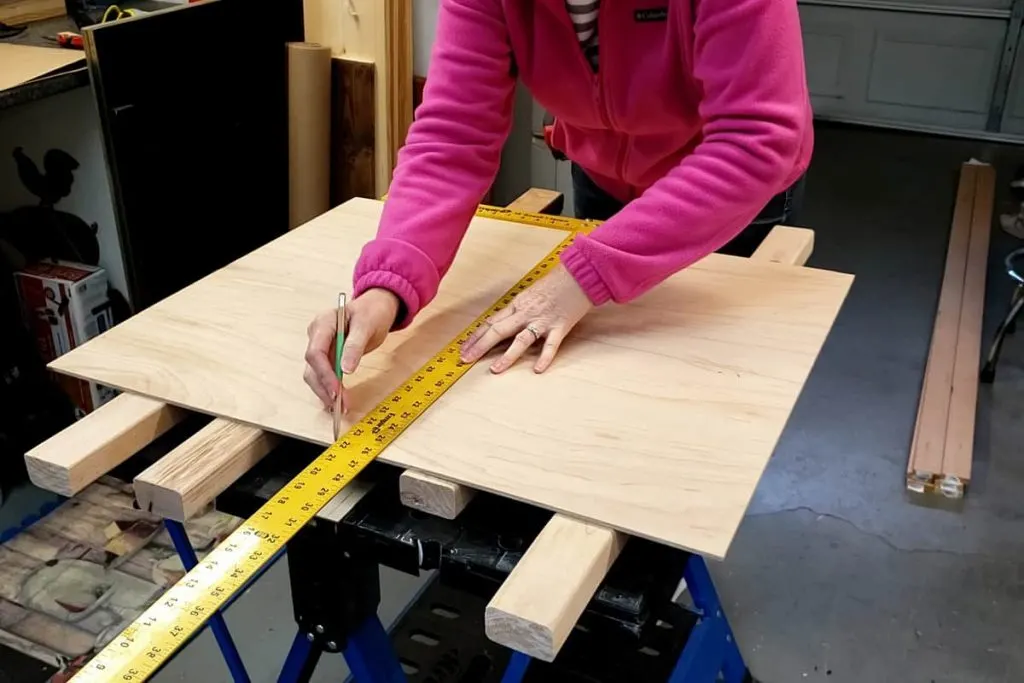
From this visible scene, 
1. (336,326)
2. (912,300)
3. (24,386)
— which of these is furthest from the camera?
(912,300)

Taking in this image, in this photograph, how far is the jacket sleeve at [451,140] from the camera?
123 centimetres

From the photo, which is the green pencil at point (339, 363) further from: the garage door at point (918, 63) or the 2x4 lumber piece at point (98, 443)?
the garage door at point (918, 63)

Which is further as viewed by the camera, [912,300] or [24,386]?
[912,300]

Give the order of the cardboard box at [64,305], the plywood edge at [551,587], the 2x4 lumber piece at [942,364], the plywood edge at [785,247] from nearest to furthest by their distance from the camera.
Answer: the plywood edge at [551,587] → the plywood edge at [785,247] → the cardboard box at [64,305] → the 2x4 lumber piece at [942,364]

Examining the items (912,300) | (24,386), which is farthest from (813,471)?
(24,386)

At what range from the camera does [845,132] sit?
503 centimetres

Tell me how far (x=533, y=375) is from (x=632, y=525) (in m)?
0.30

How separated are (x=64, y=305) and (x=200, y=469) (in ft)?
5.09

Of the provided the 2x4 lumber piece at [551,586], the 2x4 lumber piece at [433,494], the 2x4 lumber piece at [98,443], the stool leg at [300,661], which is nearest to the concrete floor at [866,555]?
the stool leg at [300,661]

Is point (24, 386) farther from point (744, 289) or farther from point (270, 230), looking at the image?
point (744, 289)

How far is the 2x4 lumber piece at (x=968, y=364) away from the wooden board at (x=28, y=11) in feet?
8.17

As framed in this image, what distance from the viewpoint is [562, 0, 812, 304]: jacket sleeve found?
1.07 metres

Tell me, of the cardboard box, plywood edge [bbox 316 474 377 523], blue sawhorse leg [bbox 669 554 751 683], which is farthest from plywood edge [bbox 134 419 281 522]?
the cardboard box

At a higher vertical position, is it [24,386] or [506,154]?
[506,154]
